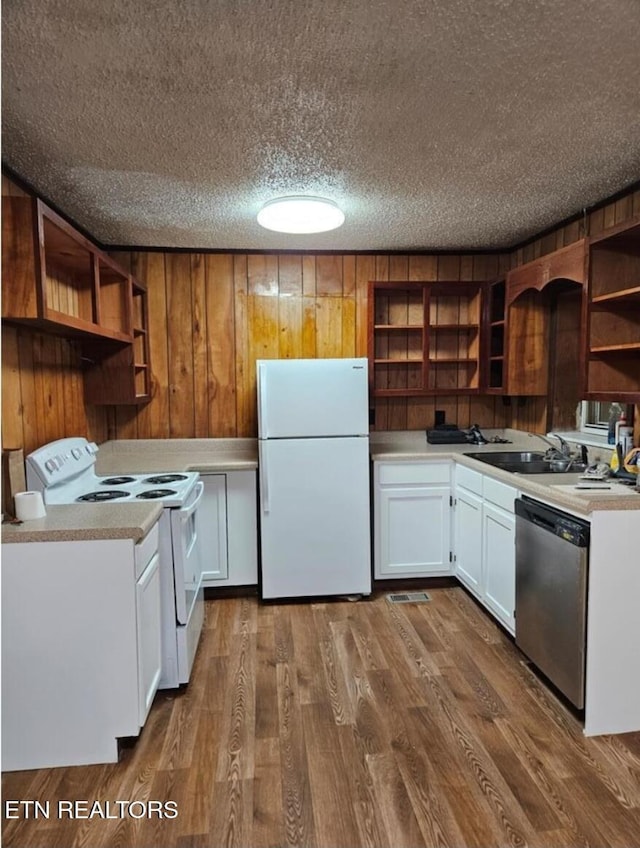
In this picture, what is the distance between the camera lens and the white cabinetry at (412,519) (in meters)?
3.28

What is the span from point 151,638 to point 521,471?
1954mm

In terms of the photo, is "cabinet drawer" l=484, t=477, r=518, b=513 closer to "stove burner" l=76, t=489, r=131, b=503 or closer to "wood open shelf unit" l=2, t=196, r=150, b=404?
"stove burner" l=76, t=489, r=131, b=503

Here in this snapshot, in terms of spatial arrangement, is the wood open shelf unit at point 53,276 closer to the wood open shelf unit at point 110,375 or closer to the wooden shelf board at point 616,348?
the wood open shelf unit at point 110,375

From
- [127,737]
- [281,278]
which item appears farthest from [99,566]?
[281,278]

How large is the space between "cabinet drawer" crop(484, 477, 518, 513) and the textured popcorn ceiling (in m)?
1.43

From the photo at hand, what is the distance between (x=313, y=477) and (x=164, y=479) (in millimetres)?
869

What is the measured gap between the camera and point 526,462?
304 centimetres

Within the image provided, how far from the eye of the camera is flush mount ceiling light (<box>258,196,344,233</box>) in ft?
8.02

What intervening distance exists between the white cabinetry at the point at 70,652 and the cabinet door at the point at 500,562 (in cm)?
173

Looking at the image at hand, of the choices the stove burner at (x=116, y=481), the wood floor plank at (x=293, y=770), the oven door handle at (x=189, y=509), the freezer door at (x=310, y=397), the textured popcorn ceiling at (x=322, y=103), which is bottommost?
the wood floor plank at (x=293, y=770)

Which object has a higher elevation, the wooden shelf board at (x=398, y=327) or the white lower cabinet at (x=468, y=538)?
the wooden shelf board at (x=398, y=327)

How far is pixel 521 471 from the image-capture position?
273 centimetres

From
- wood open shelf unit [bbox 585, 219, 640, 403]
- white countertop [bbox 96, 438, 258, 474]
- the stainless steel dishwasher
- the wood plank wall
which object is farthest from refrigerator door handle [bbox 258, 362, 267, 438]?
wood open shelf unit [bbox 585, 219, 640, 403]

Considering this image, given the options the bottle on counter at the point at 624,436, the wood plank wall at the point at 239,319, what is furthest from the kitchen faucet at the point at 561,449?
the bottle on counter at the point at 624,436
